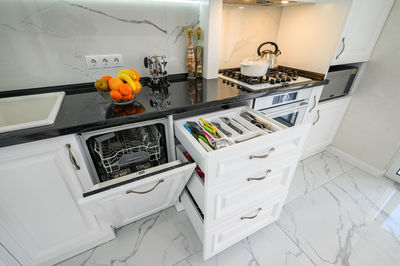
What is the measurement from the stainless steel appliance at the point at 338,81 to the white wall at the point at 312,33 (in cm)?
17

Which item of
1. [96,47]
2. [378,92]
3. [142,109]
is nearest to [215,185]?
[142,109]

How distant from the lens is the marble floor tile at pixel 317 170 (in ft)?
5.67

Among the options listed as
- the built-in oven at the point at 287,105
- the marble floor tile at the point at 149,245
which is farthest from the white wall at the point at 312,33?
the marble floor tile at the point at 149,245

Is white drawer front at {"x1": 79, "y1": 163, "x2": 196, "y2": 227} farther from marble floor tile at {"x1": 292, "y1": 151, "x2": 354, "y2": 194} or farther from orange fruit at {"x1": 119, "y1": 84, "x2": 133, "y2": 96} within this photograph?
marble floor tile at {"x1": 292, "y1": 151, "x2": 354, "y2": 194}

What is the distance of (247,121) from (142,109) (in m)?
0.58

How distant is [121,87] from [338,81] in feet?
5.85

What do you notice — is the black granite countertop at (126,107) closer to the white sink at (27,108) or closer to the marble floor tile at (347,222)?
the white sink at (27,108)

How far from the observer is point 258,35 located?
5.63ft

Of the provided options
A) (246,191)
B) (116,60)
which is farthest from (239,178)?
(116,60)

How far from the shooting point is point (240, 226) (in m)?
1.09

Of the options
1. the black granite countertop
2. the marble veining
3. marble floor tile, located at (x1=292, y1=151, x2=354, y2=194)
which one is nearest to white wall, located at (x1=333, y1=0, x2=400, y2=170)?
marble floor tile, located at (x1=292, y1=151, x2=354, y2=194)

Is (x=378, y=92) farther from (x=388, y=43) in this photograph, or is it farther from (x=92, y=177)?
(x=92, y=177)

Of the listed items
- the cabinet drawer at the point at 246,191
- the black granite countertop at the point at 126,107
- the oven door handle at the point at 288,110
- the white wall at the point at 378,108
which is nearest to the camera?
the black granite countertop at the point at 126,107

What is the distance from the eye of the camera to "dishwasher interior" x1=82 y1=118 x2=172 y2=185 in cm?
94
